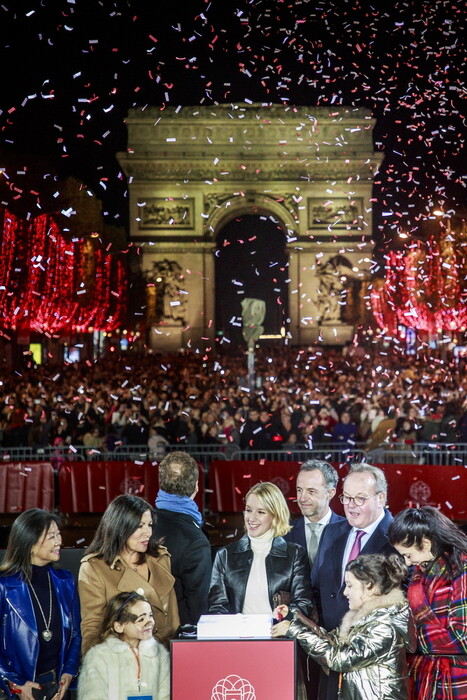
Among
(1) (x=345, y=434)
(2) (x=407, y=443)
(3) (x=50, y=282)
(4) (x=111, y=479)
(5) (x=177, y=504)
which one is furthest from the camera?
(3) (x=50, y=282)

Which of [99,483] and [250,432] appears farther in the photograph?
[250,432]

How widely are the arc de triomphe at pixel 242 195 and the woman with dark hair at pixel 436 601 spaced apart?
40.6 metres

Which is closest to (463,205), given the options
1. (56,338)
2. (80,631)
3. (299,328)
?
(299,328)

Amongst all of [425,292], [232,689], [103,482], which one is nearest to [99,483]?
[103,482]

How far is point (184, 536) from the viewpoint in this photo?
5.20 m

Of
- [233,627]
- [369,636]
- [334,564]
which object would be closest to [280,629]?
[233,627]

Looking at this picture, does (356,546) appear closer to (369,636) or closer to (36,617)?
(369,636)

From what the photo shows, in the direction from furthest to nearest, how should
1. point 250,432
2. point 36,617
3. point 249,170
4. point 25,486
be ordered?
point 249,170 < point 250,432 < point 25,486 < point 36,617

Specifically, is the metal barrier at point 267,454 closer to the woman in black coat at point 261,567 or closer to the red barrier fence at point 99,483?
the red barrier fence at point 99,483

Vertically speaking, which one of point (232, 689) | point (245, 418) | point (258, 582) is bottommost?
point (232, 689)

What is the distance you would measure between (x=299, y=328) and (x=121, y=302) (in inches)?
385

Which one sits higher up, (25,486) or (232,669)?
(25,486)

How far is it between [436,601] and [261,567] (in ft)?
2.95

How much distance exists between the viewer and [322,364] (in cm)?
3112
